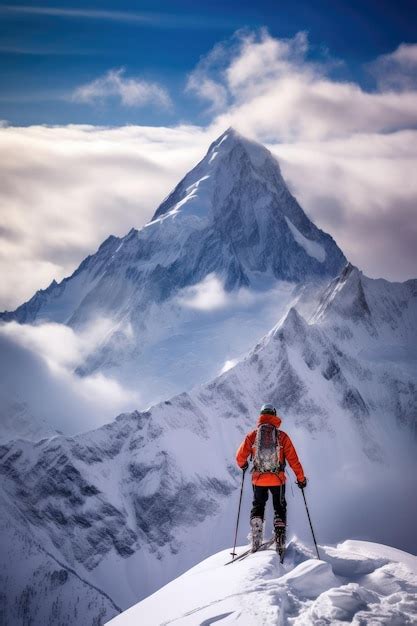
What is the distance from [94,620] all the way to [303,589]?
159 meters

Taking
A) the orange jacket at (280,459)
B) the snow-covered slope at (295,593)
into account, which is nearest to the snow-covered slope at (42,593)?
the orange jacket at (280,459)

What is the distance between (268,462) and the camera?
68.1 feet

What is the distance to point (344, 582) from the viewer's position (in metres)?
17.0

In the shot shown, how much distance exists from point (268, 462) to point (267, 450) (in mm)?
383

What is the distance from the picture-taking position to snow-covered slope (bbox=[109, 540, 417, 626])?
13797 mm

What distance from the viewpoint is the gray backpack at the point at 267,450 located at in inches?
814

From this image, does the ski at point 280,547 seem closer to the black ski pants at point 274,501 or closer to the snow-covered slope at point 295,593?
the snow-covered slope at point 295,593

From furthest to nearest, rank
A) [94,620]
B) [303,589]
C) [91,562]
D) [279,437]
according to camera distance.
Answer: [91,562]
[94,620]
[279,437]
[303,589]

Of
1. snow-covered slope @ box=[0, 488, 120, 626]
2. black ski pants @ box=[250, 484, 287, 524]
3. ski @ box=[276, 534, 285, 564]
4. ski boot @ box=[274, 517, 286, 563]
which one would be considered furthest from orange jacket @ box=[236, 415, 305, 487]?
snow-covered slope @ box=[0, 488, 120, 626]

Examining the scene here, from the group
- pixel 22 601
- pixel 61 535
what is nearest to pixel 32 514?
pixel 61 535

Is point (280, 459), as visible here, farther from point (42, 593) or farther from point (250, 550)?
point (42, 593)

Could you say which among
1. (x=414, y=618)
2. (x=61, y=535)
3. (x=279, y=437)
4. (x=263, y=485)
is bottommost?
(x=61, y=535)

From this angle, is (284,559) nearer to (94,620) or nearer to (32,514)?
(94,620)

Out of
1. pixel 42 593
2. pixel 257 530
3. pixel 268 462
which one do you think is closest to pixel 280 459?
pixel 268 462
